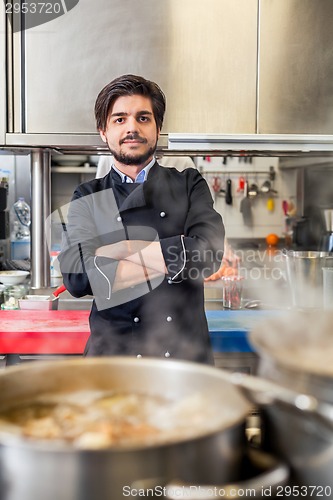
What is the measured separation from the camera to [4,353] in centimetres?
241

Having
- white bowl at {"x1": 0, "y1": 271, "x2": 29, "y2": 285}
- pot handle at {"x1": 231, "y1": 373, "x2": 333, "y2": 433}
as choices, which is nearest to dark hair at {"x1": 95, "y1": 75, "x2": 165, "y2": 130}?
white bowl at {"x1": 0, "y1": 271, "x2": 29, "y2": 285}

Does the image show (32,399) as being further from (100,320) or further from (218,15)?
(218,15)

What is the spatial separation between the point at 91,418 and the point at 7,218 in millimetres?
3489

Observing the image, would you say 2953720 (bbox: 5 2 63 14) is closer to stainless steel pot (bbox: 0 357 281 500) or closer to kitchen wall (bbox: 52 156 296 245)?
kitchen wall (bbox: 52 156 296 245)

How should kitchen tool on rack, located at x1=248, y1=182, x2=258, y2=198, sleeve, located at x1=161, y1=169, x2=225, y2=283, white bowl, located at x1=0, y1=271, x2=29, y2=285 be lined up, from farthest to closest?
kitchen tool on rack, located at x1=248, y1=182, x2=258, y2=198
white bowl, located at x1=0, y1=271, x2=29, y2=285
sleeve, located at x1=161, y1=169, x2=225, y2=283

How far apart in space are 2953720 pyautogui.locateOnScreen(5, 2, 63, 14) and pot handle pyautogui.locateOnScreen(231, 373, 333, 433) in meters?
2.75

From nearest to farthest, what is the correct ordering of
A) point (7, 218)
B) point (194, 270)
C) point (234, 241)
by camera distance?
point (194, 270) < point (7, 218) < point (234, 241)

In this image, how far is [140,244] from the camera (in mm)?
2219

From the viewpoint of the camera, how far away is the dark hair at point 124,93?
7.61 feet

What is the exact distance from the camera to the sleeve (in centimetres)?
210

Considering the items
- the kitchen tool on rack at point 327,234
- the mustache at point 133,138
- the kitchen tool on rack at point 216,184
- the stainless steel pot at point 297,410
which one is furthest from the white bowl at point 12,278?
the stainless steel pot at point 297,410

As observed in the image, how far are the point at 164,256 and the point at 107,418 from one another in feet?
4.52

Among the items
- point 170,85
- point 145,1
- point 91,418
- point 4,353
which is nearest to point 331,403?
point 91,418

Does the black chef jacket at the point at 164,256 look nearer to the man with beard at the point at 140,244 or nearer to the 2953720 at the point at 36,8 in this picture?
the man with beard at the point at 140,244
